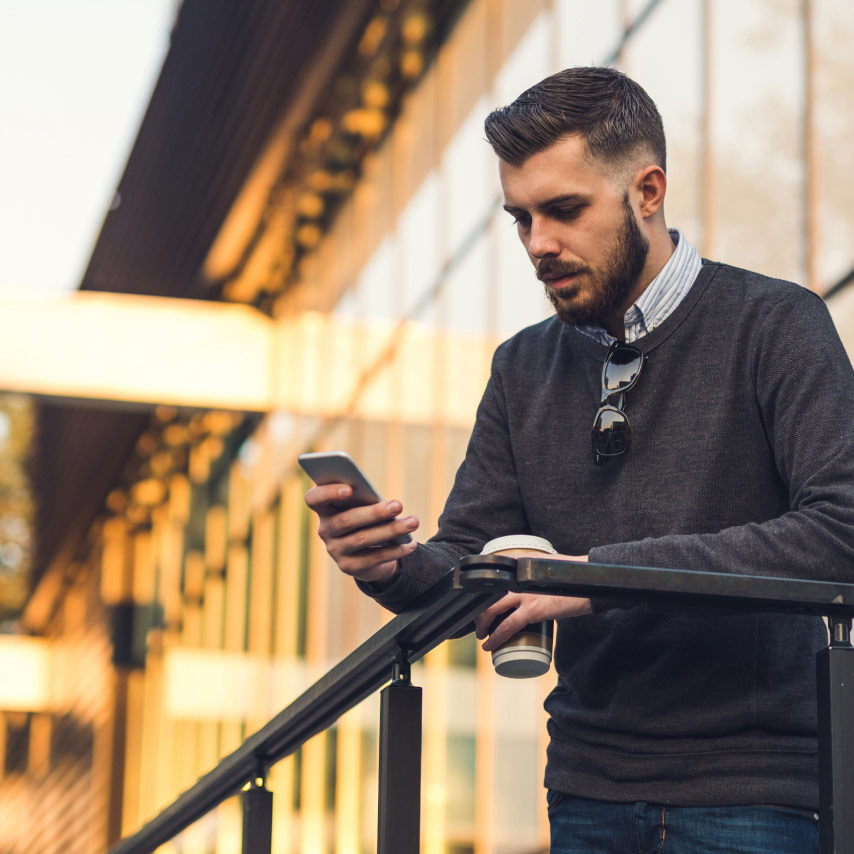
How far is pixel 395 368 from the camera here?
1045 cm

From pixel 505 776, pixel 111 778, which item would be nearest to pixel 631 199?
pixel 505 776

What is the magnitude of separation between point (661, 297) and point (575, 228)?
0.62ft

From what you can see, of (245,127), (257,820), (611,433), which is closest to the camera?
(611,433)

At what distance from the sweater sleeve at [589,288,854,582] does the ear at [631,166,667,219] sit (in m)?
0.34

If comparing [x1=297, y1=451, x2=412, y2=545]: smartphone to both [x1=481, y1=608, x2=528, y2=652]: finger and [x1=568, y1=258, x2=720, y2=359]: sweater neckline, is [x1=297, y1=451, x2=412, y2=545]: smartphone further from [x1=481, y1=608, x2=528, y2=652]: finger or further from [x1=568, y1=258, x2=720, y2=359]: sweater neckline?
[x1=568, y1=258, x2=720, y2=359]: sweater neckline

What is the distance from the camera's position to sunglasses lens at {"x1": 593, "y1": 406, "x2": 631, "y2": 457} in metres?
2.48

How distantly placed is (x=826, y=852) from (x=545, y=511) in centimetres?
103

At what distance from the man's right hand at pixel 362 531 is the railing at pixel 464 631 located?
0.59ft

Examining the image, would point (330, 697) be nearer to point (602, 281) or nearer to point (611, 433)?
point (611, 433)

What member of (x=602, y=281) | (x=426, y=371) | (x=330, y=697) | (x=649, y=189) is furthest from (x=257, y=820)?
(x=426, y=371)

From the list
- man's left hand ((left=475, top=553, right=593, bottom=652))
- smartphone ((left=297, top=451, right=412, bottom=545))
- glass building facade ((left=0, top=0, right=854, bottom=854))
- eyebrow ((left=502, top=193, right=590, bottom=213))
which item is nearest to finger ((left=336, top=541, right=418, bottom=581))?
smartphone ((left=297, top=451, right=412, bottom=545))

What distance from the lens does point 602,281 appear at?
2529mm

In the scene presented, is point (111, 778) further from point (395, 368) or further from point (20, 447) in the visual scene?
point (20, 447)

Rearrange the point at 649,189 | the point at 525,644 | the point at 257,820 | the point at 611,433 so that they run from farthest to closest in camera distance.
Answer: the point at 257,820 < the point at 649,189 < the point at 611,433 < the point at 525,644
